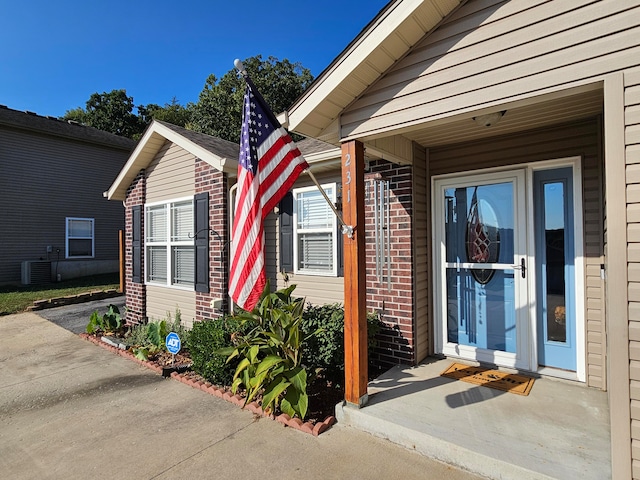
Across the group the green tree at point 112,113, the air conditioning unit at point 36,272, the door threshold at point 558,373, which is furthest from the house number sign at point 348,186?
the green tree at point 112,113

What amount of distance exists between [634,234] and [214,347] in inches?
150

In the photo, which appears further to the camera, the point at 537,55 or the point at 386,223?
the point at 386,223

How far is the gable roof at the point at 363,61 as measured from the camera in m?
2.50

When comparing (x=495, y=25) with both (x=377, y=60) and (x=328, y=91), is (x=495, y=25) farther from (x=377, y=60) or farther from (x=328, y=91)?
(x=328, y=91)

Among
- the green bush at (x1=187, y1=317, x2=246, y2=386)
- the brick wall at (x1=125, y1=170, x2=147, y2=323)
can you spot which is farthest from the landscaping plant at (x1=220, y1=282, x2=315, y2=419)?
the brick wall at (x1=125, y1=170, x2=147, y2=323)

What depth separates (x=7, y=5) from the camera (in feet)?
19.2

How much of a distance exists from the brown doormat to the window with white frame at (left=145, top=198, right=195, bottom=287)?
4285 millimetres

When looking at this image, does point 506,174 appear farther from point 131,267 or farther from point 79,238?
point 79,238

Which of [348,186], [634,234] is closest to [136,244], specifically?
[348,186]

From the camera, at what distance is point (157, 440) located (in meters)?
2.91

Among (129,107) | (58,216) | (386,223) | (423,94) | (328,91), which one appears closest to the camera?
(423,94)

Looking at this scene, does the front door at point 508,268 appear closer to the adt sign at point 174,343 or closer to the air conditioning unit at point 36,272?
the adt sign at point 174,343

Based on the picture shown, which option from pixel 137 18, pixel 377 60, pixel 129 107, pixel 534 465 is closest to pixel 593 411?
pixel 534 465

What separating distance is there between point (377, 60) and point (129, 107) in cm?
3445
